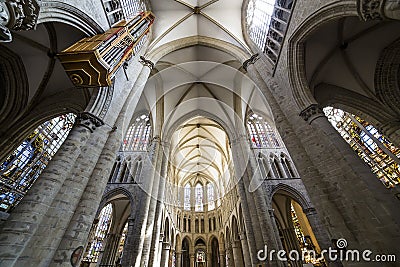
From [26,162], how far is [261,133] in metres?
16.3

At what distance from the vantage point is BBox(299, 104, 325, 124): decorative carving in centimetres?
553

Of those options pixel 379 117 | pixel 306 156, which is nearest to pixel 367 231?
pixel 306 156

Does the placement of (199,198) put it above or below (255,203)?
above

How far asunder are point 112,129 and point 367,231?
7.11 metres

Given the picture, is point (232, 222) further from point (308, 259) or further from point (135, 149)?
point (135, 149)

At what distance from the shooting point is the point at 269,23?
8719 mm

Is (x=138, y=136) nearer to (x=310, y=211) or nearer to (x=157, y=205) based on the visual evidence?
(x=157, y=205)

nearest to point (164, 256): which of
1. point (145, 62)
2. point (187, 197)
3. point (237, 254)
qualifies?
point (237, 254)

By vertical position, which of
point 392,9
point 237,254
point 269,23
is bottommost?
point 237,254

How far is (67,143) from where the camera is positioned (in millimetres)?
4551

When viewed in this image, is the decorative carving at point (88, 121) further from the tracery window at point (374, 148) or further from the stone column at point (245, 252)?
the tracery window at point (374, 148)

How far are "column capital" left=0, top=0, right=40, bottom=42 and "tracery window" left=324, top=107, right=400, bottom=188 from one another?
13.1 meters

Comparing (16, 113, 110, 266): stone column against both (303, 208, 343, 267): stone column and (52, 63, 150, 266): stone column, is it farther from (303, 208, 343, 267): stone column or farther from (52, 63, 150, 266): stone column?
(303, 208, 343, 267): stone column

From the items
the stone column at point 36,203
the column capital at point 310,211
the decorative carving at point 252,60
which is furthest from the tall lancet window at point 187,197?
the stone column at point 36,203
